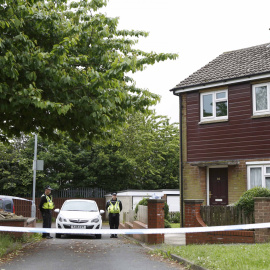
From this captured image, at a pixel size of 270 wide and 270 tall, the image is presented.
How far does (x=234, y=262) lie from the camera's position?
893 cm

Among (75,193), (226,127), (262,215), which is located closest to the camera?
(262,215)

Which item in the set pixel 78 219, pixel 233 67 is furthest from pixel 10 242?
pixel 233 67

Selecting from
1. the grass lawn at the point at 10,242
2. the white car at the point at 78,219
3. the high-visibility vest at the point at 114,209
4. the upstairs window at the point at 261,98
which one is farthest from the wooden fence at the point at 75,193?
the grass lawn at the point at 10,242

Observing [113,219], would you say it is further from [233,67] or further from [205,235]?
[233,67]

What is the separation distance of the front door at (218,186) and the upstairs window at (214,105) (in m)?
2.13

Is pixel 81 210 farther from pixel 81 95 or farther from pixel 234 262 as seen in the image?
pixel 234 262

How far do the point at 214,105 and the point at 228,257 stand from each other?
11128mm

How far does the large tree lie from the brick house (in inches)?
258

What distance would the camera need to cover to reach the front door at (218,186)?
762 inches

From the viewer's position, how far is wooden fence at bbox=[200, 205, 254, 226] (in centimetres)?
1315

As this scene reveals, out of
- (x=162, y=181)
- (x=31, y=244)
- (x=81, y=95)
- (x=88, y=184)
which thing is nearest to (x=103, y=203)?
(x=88, y=184)

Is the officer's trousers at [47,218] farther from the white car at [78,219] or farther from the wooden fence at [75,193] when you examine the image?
the wooden fence at [75,193]

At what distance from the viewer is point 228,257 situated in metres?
9.41

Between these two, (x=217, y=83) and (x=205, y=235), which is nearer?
(x=205, y=235)
